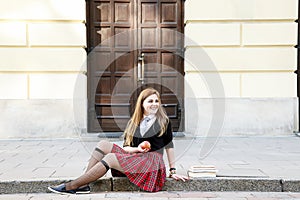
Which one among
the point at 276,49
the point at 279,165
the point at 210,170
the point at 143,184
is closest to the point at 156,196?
the point at 143,184

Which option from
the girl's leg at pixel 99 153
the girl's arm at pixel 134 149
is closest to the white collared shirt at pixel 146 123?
the girl's arm at pixel 134 149

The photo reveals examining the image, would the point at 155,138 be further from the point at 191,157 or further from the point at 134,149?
the point at 191,157

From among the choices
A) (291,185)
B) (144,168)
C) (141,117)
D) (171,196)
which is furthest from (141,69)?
(291,185)

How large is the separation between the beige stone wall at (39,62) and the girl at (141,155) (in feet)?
11.2

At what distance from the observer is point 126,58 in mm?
7895

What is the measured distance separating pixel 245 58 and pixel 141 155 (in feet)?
13.6

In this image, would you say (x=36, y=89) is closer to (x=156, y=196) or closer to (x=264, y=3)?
(x=156, y=196)

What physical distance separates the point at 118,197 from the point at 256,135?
422 cm

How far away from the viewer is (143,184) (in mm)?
4164

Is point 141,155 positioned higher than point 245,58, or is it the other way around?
point 245,58

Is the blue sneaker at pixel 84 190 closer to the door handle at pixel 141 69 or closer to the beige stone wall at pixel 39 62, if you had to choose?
the beige stone wall at pixel 39 62

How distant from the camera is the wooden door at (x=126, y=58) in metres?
7.85

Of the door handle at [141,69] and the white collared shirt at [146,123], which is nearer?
the white collared shirt at [146,123]

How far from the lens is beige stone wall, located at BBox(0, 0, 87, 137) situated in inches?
289
